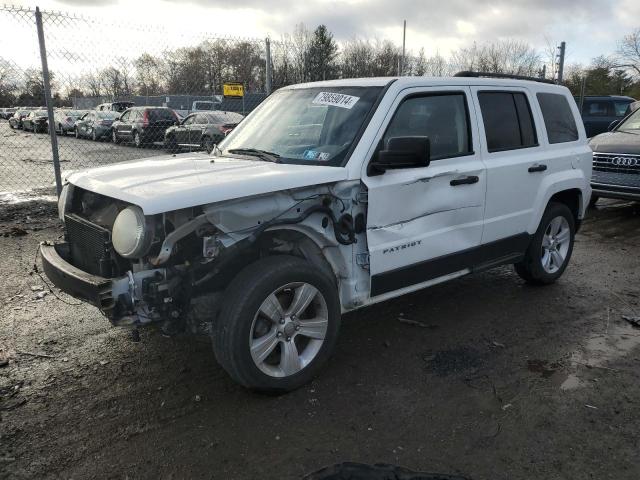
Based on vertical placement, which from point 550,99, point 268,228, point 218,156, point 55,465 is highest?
point 550,99

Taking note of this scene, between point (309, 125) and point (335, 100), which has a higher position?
point (335, 100)

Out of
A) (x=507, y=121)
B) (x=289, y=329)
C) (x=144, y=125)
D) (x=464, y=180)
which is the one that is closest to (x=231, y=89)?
(x=144, y=125)

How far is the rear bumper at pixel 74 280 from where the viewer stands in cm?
289

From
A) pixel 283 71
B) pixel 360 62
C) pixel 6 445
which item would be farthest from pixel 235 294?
pixel 360 62

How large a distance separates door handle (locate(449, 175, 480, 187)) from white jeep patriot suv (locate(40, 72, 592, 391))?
0.04ft

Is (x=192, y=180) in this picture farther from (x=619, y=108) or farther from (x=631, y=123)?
(x=619, y=108)

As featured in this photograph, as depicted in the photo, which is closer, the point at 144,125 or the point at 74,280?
the point at 74,280

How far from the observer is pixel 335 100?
13.3 feet

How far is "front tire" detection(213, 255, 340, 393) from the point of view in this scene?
3.05 meters

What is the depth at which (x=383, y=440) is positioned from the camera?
2881mm

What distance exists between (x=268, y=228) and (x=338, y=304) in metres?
0.70

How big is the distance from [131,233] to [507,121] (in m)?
3.29

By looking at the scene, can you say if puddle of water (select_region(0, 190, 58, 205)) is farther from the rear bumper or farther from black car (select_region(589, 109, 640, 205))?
black car (select_region(589, 109, 640, 205))

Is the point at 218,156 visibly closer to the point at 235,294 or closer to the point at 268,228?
the point at 268,228
